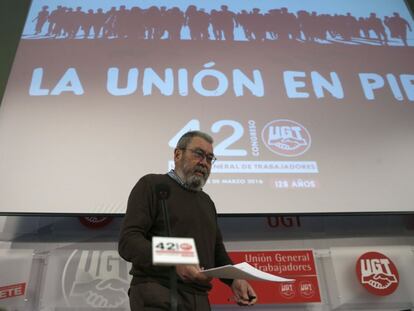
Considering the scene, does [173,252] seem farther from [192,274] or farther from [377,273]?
[377,273]

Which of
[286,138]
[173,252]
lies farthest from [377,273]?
[173,252]

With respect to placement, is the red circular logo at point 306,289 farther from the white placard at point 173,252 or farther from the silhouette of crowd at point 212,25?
the silhouette of crowd at point 212,25

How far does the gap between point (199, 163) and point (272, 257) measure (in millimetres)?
1072

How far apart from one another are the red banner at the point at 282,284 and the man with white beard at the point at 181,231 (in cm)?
68

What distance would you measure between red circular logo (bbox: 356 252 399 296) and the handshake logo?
52.9 inches

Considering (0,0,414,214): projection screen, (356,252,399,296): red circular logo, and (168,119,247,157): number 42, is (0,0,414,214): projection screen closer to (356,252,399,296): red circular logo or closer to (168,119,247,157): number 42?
(168,119,247,157): number 42

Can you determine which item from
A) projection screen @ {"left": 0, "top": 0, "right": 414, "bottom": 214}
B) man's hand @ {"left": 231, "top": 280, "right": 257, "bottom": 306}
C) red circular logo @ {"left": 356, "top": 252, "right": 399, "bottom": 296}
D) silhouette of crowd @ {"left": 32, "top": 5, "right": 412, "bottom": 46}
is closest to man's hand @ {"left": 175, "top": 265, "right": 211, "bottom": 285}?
man's hand @ {"left": 231, "top": 280, "right": 257, "bottom": 306}

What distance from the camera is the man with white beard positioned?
3.22 feet

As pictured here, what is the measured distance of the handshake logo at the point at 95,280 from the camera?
1933 millimetres

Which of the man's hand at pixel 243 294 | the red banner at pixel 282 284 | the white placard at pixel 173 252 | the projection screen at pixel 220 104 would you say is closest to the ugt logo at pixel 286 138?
the projection screen at pixel 220 104

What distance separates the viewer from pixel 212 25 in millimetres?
2613

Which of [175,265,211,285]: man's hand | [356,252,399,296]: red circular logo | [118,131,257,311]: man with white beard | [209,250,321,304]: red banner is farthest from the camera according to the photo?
[356,252,399,296]: red circular logo

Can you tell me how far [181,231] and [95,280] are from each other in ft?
3.66

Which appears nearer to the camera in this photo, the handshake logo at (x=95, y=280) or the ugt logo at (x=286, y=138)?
the handshake logo at (x=95, y=280)
